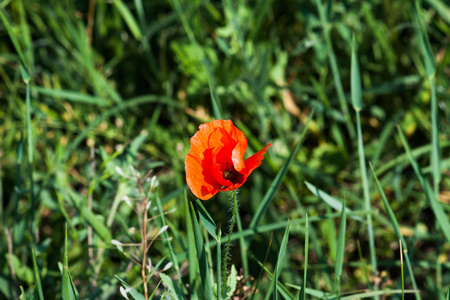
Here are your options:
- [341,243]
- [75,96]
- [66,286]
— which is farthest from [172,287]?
[75,96]

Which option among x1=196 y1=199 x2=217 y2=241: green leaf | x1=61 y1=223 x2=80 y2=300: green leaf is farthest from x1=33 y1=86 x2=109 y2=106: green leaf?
x1=196 y1=199 x2=217 y2=241: green leaf

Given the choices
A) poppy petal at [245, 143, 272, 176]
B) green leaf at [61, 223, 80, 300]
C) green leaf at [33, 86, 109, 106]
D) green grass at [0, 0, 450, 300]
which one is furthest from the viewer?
green leaf at [33, 86, 109, 106]

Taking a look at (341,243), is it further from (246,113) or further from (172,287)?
(246,113)

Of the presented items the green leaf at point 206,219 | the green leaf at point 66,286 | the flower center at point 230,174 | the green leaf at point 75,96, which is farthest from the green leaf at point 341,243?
the green leaf at point 75,96

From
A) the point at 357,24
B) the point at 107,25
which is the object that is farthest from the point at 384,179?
the point at 107,25

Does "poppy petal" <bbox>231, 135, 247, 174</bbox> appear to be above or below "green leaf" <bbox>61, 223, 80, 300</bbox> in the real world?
above

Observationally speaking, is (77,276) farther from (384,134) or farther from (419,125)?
(419,125)

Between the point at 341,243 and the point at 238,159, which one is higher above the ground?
the point at 238,159

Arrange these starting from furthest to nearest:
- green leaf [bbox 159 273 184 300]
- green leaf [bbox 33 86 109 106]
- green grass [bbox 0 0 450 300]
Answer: green leaf [bbox 33 86 109 106], green grass [bbox 0 0 450 300], green leaf [bbox 159 273 184 300]

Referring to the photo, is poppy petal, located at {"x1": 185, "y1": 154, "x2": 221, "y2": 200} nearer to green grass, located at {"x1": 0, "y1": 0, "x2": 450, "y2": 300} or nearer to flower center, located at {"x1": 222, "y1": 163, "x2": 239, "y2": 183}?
flower center, located at {"x1": 222, "y1": 163, "x2": 239, "y2": 183}
